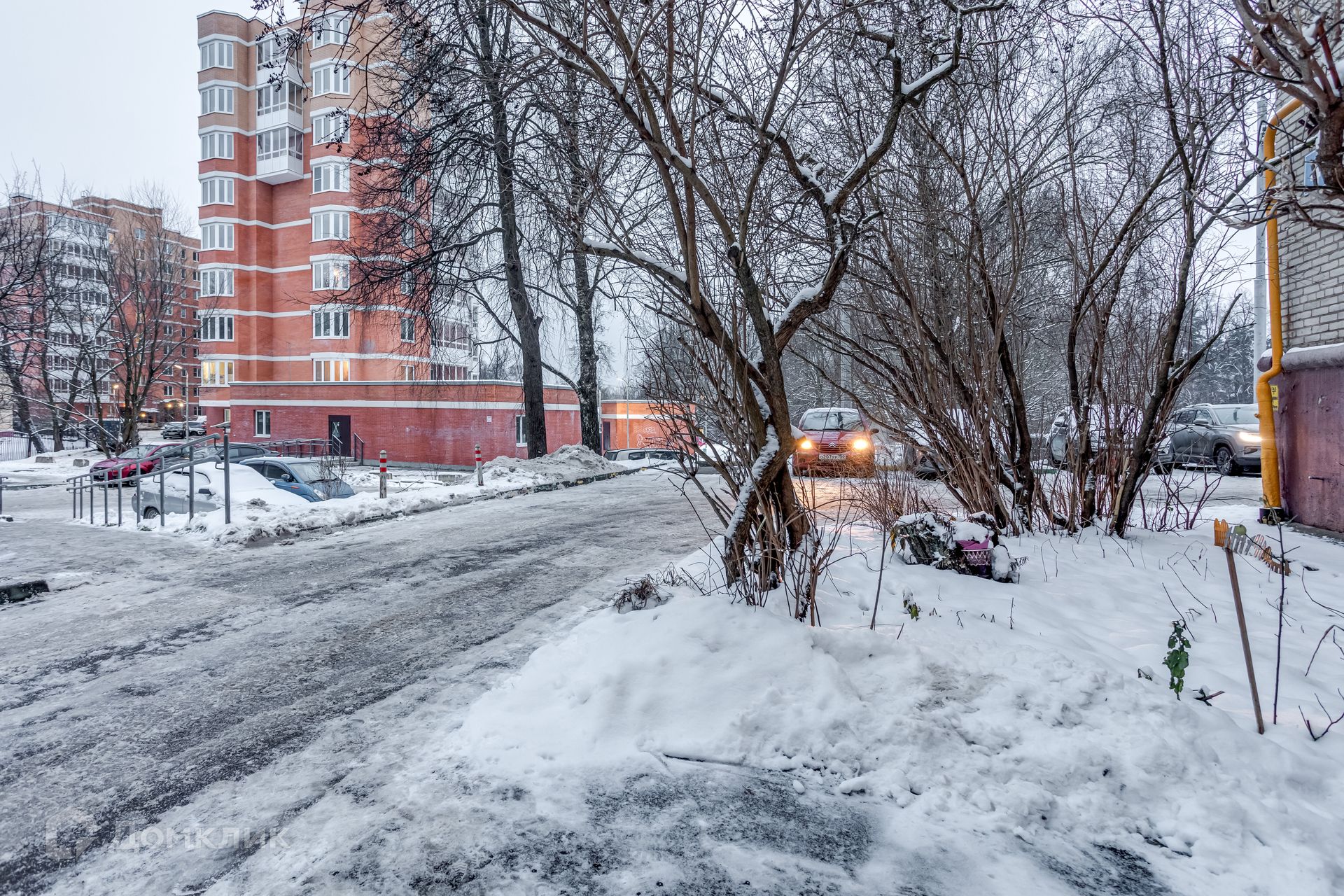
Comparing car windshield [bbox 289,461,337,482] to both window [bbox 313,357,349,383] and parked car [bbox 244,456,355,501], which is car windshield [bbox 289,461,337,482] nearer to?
parked car [bbox 244,456,355,501]

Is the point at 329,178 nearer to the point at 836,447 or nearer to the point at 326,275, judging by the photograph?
the point at 326,275

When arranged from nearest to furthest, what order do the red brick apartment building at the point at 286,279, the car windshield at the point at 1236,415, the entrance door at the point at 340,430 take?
1. the car windshield at the point at 1236,415
2. the red brick apartment building at the point at 286,279
3. the entrance door at the point at 340,430

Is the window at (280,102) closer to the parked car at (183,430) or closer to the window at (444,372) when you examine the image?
the parked car at (183,430)

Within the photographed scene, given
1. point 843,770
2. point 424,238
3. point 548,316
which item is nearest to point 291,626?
point 843,770

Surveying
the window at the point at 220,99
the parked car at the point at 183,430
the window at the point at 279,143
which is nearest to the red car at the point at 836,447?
the parked car at the point at 183,430

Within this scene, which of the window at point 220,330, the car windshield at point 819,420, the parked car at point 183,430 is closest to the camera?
the car windshield at point 819,420

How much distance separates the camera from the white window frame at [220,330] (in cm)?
4112

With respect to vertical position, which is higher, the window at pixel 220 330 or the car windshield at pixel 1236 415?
the window at pixel 220 330

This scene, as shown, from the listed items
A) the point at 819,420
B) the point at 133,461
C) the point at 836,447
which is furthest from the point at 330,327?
the point at 836,447

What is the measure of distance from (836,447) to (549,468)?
6982 millimetres

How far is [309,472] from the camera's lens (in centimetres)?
1480

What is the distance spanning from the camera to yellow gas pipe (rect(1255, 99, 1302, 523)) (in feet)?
27.8

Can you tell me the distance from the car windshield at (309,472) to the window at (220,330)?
1281 inches

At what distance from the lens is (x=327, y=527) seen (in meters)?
10.0
